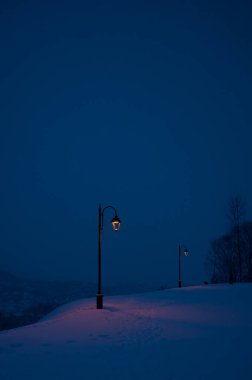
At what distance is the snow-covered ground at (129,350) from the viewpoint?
6.77m

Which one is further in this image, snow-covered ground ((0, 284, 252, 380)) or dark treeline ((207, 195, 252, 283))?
dark treeline ((207, 195, 252, 283))

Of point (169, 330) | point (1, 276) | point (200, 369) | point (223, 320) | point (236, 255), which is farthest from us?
point (1, 276)

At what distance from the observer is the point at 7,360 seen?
24.6 feet

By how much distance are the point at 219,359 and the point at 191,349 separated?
0.94 meters

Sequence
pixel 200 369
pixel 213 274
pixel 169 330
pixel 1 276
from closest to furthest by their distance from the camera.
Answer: pixel 200 369 → pixel 169 330 → pixel 213 274 → pixel 1 276

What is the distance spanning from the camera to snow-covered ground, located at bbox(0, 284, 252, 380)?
6766 mm

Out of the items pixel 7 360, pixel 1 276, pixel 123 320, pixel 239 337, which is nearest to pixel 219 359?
pixel 239 337

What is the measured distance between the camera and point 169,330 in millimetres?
10781

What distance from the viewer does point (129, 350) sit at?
8.31 meters

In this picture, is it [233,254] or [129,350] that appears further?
[233,254]

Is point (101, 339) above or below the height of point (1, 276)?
above

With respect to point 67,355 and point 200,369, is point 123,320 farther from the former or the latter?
point 200,369

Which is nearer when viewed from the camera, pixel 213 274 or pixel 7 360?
pixel 7 360

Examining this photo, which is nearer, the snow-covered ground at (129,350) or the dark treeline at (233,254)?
the snow-covered ground at (129,350)
